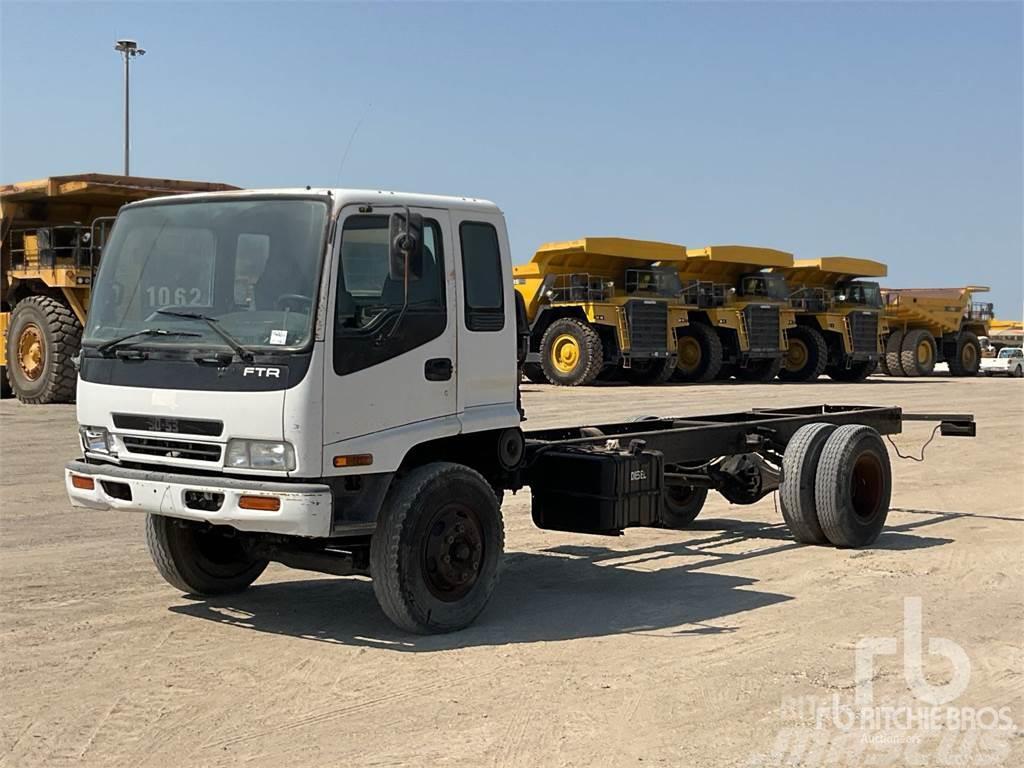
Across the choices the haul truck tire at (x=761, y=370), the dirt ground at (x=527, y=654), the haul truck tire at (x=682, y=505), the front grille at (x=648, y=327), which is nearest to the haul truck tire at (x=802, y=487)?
the dirt ground at (x=527, y=654)

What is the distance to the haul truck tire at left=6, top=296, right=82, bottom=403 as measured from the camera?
20078mm

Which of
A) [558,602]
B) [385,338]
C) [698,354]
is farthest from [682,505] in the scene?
[698,354]

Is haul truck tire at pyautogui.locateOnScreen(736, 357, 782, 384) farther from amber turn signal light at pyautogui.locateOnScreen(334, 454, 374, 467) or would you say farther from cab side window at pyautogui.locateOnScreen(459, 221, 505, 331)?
amber turn signal light at pyautogui.locateOnScreen(334, 454, 374, 467)

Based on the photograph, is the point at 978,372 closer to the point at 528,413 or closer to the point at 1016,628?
the point at 528,413

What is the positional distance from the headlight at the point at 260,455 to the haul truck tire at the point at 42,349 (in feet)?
47.3

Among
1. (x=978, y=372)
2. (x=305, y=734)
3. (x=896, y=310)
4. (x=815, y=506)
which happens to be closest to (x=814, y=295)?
(x=896, y=310)

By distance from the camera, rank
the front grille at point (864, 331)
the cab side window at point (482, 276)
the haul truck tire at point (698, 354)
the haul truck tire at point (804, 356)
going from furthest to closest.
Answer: the front grille at point (864, 331) → the haul truck tire at point (804, 356) → the haul truck tire at point (698, 354) → the cab side window at point (482, 276)

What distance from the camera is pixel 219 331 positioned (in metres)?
6.47

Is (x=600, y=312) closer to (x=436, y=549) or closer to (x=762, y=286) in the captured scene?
(x=762, y=286)

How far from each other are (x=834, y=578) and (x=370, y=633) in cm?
332

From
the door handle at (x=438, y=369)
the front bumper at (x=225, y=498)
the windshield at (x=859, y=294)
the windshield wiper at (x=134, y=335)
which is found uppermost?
the windshield at (x=859, y=294)

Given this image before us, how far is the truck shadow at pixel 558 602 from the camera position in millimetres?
7020

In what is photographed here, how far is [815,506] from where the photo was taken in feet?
31.3

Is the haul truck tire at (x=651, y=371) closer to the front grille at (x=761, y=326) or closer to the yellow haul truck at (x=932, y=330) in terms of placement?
the front grille at (x=761, y=326)
